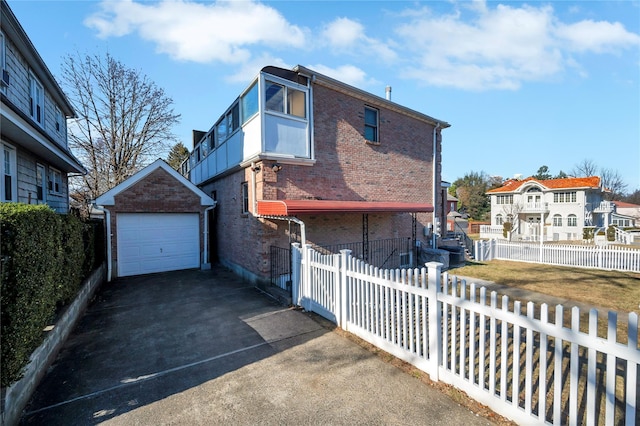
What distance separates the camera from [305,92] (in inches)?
369

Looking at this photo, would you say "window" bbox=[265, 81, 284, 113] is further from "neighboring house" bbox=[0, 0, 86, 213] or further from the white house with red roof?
the white house with red roof

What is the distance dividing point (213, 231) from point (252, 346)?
10693 millimetres

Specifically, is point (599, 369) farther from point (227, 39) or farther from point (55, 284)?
point (227, 39)

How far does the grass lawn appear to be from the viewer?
783 cm

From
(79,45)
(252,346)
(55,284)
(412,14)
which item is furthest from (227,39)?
(79,45)

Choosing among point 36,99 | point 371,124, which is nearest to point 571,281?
point 371,124

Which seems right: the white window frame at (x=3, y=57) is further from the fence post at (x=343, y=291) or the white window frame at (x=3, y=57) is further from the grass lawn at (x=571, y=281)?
the grass lawn at (x=571, y=281)

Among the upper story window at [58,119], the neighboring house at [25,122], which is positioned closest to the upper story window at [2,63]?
the neighboring house at [25,122]

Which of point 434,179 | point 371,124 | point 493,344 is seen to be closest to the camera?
point 493,344

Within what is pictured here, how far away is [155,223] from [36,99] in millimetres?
6025

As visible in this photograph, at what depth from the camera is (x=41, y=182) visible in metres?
10.3

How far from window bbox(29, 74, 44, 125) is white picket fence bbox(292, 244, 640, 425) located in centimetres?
1151

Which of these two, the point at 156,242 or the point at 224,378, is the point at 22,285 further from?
the point at 156,242

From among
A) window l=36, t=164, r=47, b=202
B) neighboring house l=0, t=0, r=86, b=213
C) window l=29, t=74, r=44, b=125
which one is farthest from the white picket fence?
window l=29, t=74, r=44, b=125
